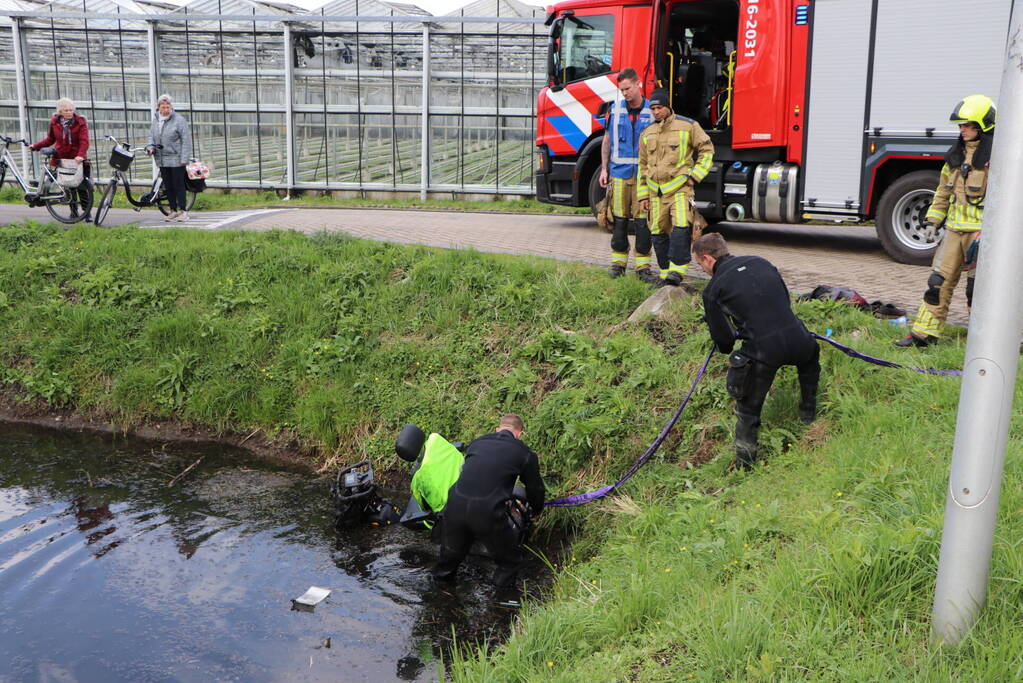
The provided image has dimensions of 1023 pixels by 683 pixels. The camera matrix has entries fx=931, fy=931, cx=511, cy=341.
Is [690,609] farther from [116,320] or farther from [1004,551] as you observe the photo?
[116,320]

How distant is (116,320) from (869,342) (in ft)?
24.9

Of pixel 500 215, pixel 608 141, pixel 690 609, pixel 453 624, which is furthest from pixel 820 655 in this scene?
pixel 500 215

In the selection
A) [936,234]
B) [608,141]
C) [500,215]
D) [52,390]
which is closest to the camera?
[608,141]

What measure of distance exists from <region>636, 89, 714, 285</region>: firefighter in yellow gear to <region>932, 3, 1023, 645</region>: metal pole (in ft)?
16.3

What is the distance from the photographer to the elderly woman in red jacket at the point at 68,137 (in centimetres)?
1252

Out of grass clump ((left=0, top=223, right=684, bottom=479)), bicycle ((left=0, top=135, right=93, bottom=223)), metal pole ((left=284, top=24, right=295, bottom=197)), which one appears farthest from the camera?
metal pole ((left=284, top=24, right=295, bottom=197))

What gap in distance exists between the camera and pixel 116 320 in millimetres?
10039

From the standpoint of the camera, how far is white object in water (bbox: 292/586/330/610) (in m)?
5.72

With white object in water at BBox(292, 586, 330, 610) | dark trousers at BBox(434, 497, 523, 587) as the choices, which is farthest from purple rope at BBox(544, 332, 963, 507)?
white object in water at BBox(292, 586, 330, 610)

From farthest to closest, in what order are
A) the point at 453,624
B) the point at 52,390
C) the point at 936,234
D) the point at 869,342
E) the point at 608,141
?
the point at 936,234
the point at 52,390
the point at 608,141
the point at 869,342
the point at 453,624

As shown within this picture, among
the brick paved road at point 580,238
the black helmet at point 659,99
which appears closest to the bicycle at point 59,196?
the brick paved road at point 580,238

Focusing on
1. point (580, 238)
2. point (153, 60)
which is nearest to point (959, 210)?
point (580, 238)

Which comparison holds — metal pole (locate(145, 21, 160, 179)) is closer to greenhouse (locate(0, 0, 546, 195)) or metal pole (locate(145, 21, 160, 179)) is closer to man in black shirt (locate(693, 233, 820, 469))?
greenhouse (locate(0, 0, 546, 195))

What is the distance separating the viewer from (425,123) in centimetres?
2223
